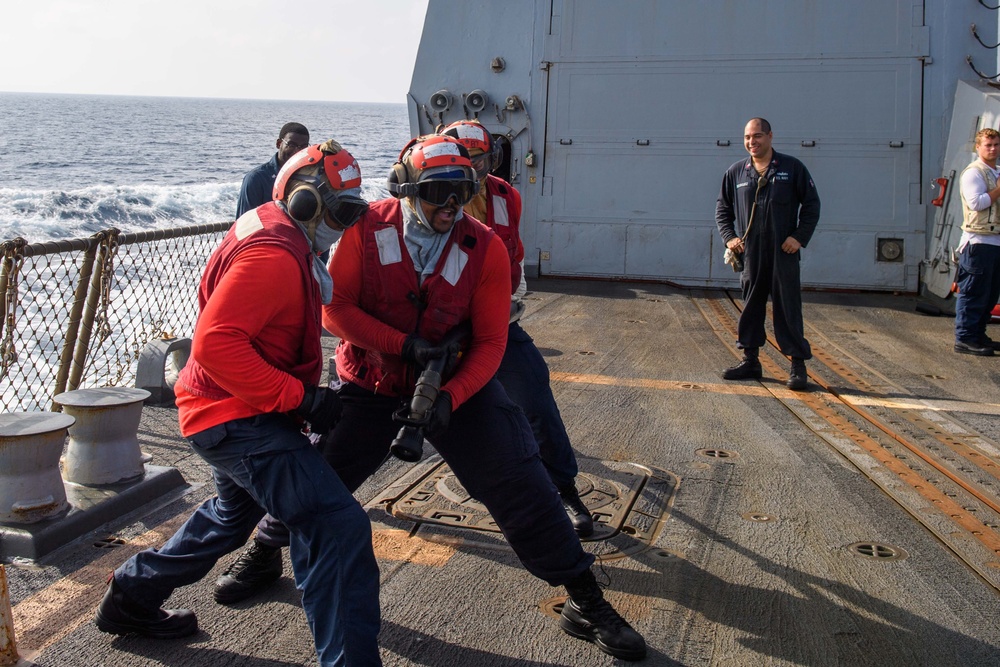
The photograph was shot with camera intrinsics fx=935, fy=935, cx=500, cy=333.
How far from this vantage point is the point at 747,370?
291 inches

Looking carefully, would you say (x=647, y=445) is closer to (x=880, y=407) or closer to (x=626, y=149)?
(x=880, y=407)

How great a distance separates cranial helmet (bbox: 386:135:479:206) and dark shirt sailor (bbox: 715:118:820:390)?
4121 mm

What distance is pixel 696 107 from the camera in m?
11.7

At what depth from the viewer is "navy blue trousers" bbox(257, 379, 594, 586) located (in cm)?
319

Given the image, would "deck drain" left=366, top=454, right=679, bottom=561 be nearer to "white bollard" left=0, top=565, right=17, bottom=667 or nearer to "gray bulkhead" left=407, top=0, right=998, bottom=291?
"white bollard" left=0, top=565, right=17, bottom=667

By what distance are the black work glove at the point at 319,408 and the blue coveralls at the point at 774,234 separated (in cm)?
490

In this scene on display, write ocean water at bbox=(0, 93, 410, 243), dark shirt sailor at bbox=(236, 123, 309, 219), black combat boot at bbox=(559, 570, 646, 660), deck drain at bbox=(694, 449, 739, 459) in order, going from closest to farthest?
black combat boot at bbox=(559, 570, 646, 660) → deck drain at bbox=(694, 449, 739, 459) → dark shirt sailor at bbox=(236, 123, 309, 219) → ocean water at bbox=(0, 93, 410, 243)

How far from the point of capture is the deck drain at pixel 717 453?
541 cm

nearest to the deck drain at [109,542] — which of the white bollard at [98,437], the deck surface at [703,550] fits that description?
the deck surface at [703,550]

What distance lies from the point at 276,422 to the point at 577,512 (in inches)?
68.9

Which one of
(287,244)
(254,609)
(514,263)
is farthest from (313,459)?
(514,263)

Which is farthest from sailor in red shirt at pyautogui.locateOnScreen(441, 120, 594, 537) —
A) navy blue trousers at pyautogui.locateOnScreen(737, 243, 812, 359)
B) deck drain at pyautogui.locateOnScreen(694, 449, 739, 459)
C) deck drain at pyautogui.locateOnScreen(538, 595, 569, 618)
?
navy blue trousers at pyautogui.locateOnScreen(737, 243, 812, 359)

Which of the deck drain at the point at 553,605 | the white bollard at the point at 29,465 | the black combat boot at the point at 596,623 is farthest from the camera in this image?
the white bollard at the point at 29,465

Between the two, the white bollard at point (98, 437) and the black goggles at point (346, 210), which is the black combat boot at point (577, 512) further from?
the white bollard at point (98, 437)
